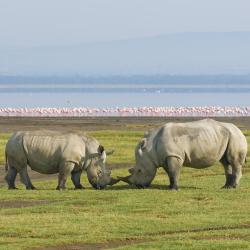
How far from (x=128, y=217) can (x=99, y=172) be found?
6.50 m

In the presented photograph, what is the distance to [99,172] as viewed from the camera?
31641 mm

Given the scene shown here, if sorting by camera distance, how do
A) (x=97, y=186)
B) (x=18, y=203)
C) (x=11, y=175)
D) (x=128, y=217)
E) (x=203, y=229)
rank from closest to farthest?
(x=203, y=229) < (x=128, y=217) < (x=18, y=203) < (x=97, y=186) < (x=11, y=175)

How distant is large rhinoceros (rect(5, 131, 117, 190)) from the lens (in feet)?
103

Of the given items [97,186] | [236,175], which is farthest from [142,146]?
[236,175]

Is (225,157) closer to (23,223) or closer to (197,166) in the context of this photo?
(197,166)

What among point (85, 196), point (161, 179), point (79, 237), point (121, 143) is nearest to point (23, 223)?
point (79, 237)

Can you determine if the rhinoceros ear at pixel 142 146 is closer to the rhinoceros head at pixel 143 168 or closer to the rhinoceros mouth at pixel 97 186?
the rhinoceros head at pixel 143 168

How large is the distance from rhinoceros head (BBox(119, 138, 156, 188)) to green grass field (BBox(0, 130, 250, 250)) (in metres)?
0.25

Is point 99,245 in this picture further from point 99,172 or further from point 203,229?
point 99,172

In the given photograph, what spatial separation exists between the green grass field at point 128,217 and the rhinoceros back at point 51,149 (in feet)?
2.55

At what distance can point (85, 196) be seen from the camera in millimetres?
29172

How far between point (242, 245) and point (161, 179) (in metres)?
13.7

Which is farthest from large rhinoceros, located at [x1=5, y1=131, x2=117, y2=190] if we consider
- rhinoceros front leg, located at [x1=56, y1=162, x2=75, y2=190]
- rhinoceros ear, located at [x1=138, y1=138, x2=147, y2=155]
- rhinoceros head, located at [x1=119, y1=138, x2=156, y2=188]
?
rhinoceros ear, located at [x1=138, y1=138, x2=147, y2=155]

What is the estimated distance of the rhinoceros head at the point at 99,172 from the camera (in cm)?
A: 3162
